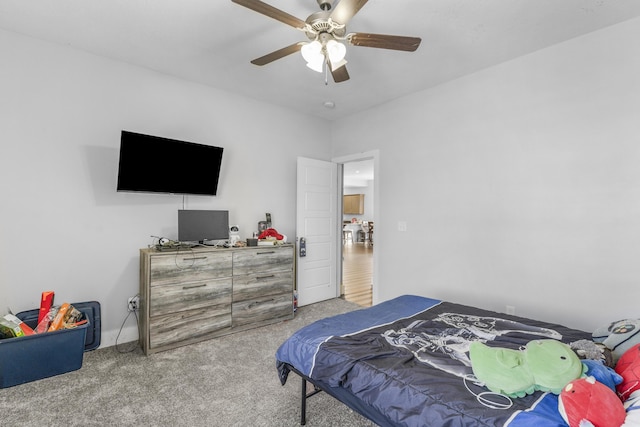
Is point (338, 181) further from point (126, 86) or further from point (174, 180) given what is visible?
point (126, 86)

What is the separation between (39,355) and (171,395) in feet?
3.54

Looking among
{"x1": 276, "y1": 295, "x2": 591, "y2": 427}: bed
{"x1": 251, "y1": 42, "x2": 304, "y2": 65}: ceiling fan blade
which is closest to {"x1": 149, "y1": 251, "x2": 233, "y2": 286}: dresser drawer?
{"x1": 276, "y1": 295, "x2": 591, "y2": 427}: bed

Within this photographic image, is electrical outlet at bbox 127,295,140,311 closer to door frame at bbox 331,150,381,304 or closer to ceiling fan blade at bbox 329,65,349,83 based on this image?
door frame at bbox 331,150,381,304

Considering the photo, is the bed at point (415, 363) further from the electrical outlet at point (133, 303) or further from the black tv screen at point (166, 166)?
the black tv screen at point (166, 166)

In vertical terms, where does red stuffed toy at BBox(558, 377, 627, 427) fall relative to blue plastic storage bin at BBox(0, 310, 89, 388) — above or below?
above

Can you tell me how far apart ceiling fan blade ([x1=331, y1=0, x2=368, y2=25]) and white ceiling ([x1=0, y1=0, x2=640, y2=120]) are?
450mm

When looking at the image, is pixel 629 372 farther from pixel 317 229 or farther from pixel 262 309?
pixel 317 229

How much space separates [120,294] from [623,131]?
15.0 feet

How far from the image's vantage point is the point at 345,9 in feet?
5.80

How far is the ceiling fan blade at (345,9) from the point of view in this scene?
1715 mm

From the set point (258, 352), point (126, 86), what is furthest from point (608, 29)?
point (126, 86)

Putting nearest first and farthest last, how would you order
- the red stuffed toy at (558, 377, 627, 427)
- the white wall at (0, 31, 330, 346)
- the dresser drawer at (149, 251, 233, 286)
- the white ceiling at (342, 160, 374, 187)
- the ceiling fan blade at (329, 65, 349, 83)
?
the red stuffed toy at (558, 377, 627, 427), the ceiling fan blade at (329, 65, 349, 83), the white wall at (0, 31, 330, 346), the dresser drawer at (149, 251, 233, 286), the white ceiling at (342, 160, 374, 187)

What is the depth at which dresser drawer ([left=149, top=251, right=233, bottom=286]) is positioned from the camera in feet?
9.14

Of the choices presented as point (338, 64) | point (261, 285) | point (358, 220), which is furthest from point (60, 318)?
point (358, 220)
